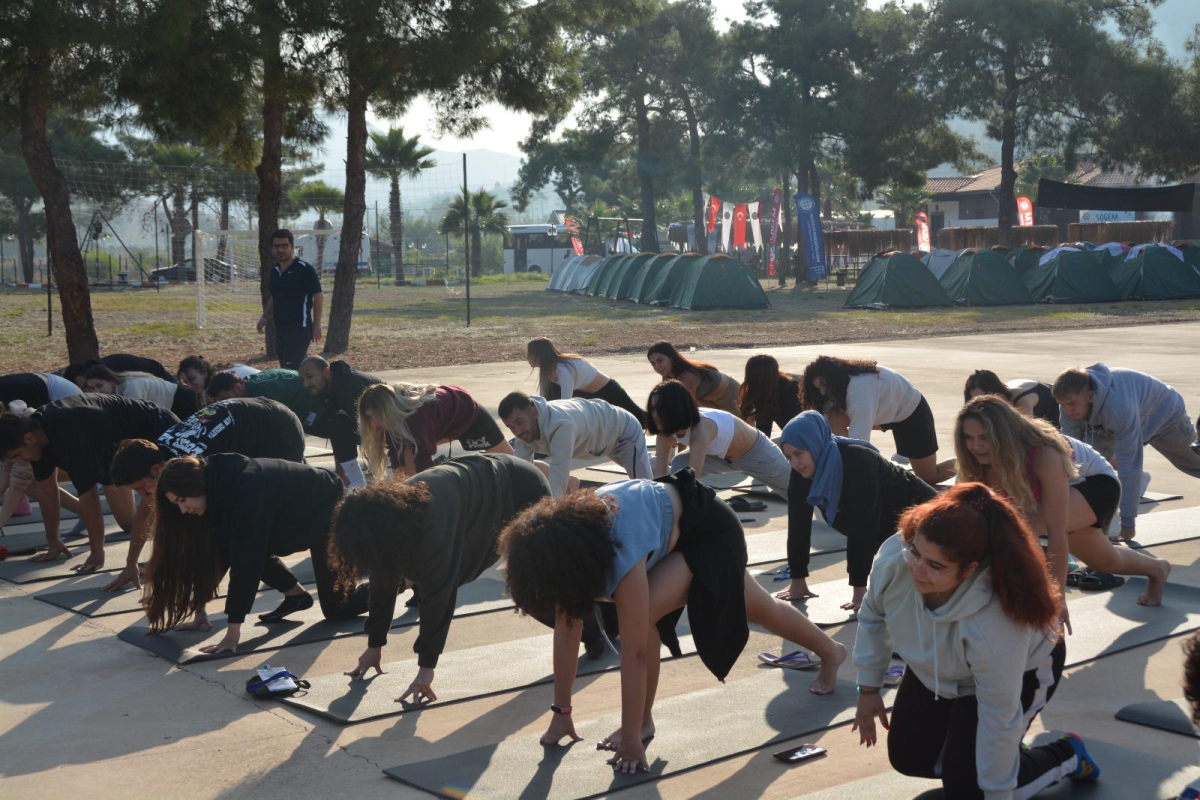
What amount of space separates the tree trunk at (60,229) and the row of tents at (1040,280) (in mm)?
21028

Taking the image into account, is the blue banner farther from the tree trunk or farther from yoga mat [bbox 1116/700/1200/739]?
yoga mat [bbox 1116/700/1200/739]

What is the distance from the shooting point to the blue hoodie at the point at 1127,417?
675 cm

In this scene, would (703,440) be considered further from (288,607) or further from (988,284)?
(988,284)

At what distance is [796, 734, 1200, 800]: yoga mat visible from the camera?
3766 millimetres

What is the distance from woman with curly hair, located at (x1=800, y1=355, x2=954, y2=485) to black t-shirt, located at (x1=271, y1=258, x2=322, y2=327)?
5.73m

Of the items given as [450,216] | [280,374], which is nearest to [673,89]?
[450,216]

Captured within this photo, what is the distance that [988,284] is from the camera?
3102 centimetres

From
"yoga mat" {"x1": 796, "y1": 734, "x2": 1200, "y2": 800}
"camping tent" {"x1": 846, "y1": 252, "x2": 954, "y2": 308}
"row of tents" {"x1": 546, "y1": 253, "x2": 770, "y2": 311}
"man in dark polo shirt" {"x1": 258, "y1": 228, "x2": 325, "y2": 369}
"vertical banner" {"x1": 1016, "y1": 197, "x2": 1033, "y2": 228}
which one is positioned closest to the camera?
"yoga mat" {"x1": 796, "y1": 734, "x2": 1200, "y2": 800}

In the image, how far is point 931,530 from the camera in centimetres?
324

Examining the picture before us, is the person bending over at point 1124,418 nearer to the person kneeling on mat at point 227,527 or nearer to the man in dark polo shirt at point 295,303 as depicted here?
the person kneeling on mat at point 227,527

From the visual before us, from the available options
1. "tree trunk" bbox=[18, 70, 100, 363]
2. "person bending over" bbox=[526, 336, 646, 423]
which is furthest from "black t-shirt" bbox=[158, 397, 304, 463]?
"tree trunk" bbox=[18, 70, 100, 363]

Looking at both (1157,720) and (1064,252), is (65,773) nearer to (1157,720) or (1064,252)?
(1157,720)

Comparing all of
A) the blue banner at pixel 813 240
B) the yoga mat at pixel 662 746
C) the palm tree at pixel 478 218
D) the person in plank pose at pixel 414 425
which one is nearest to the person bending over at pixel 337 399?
the person in plank pose at pixel 414 425

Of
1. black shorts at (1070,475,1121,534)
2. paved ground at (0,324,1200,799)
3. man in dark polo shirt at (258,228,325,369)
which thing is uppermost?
man in dark polo shirt at (258,228,325,369)
